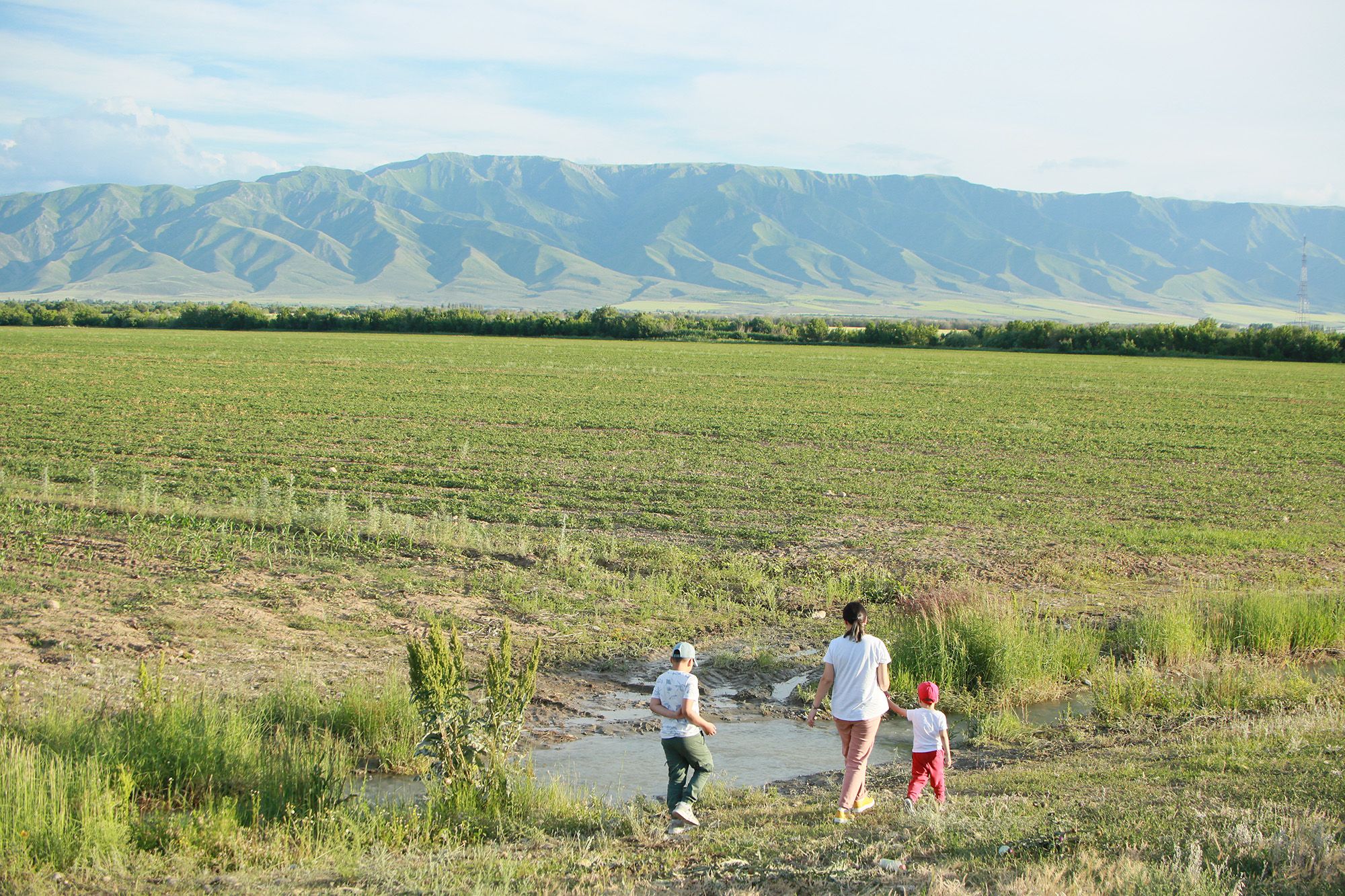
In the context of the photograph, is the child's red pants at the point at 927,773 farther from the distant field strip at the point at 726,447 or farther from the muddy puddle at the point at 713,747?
the distant field strip at the point at 726,447

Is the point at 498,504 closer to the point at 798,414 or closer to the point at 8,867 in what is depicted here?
the point at 8,867

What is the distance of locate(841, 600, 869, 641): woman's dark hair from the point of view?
24.4 feet

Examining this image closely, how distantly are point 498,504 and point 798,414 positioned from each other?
19.7 meters

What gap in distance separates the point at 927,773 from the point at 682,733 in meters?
1.92

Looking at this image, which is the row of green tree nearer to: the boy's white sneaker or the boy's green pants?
the boy's green pants

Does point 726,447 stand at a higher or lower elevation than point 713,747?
higher

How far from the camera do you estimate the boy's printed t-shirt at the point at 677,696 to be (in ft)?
24.4

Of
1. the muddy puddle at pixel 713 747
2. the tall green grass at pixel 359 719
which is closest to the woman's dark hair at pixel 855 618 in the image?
the muddy puddle at pixel 713 747

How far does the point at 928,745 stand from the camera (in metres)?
7.54

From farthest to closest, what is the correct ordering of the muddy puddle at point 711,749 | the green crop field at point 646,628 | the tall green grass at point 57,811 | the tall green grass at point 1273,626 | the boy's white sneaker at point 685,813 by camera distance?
the tall green grass at point 1273,626
the muddy puddle at point 711,749
the boy's white sneaker at point 685,813
the green crop field at point 646,628
the tall green grass at point 57,811

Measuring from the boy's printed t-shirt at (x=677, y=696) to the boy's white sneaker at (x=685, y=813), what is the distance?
511 mm

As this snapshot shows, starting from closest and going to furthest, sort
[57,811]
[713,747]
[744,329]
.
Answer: [57,811] < [713,747] < [744,329]

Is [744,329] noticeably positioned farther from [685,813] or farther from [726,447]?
[685,813]

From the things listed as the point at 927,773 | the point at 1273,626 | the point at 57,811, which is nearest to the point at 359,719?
the point at 57,811
